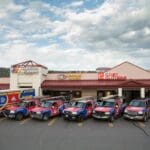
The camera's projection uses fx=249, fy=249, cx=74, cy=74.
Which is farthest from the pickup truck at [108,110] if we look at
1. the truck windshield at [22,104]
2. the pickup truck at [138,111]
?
the truck windshield at [22,104]

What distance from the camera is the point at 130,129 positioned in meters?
19.1

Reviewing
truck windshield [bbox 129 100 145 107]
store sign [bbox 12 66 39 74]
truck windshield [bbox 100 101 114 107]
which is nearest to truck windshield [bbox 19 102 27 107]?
truck windshield [bbox 100 101 114 107]

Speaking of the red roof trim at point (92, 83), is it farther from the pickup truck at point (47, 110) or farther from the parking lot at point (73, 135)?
the parking lot at point (73, 135)

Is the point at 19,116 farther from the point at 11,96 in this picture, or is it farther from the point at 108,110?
the point at 108,110

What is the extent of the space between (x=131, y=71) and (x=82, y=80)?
7308 mm

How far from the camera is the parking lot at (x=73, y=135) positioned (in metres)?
14.2

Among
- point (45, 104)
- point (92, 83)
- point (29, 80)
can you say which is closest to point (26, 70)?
point (29, 80)

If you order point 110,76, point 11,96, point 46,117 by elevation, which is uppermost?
point 110,76

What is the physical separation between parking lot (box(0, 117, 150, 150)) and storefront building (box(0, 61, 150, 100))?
41.9 ft

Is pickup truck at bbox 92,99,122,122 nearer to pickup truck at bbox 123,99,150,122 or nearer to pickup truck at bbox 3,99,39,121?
pickup truck at bbox 123,99,150,122

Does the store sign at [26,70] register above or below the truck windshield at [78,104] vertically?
above

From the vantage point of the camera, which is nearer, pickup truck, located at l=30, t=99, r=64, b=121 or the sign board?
pickup truck, located at l=30, t=99, r=64, b=121

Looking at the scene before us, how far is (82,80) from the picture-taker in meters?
37.4

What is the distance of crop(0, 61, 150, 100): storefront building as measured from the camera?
3570 cm
